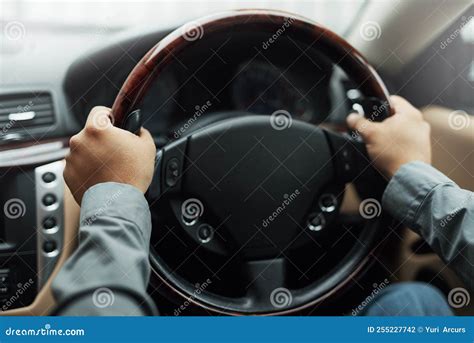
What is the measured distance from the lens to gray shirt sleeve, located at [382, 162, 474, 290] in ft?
2.94

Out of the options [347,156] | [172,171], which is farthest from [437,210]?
[172,171]

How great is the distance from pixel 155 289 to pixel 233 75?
366 mm

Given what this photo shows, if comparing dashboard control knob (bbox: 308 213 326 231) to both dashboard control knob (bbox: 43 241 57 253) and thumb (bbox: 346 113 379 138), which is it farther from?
dashboard control knob (bbox: 43 241 57 253)

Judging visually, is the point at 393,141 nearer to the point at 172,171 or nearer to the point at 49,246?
the point at 172,171

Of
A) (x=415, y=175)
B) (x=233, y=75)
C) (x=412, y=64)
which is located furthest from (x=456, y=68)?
(x=233, y=75)

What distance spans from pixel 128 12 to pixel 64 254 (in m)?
0.38

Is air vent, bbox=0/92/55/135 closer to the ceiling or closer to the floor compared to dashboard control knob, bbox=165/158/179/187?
closer to the floor

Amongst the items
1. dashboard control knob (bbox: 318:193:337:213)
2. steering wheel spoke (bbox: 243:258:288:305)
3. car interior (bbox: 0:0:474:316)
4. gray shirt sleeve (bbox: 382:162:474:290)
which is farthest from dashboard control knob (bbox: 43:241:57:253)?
gray shirt sleeve (bbox: 382:162:474:290)

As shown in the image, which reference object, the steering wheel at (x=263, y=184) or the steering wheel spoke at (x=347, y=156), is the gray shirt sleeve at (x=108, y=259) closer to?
the steering wheel at (x=263, y=184)

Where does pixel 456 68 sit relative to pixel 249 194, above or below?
above

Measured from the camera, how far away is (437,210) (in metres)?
0.90

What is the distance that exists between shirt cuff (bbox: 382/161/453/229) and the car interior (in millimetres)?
32

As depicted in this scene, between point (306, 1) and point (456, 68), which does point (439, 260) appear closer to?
point (456, 68)

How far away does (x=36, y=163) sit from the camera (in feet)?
3.07
